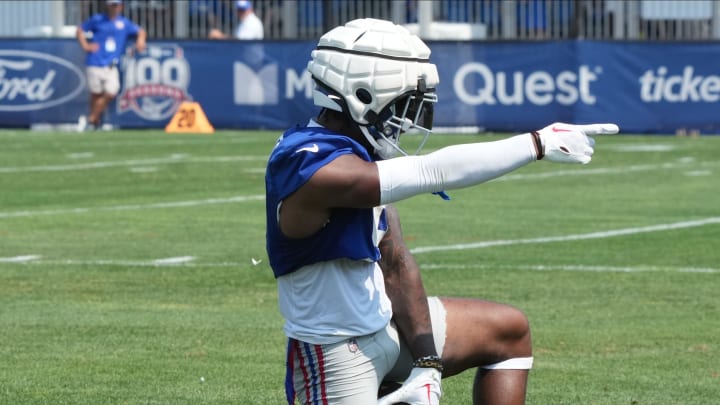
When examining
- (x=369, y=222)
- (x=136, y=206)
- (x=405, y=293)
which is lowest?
(x=136, y=206)

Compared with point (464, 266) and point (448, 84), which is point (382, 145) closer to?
point (464, 266)

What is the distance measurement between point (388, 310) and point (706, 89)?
20684 millimetres

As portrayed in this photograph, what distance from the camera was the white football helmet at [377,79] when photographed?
497 cm

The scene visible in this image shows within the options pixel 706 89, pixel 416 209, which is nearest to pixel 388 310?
pixel 416 209

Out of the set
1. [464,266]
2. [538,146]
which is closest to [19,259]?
[464,266]

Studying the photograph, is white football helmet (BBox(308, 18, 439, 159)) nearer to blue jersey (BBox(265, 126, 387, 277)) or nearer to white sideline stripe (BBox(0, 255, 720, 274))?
blue jersey (BBox(265, 126, 387, 277))

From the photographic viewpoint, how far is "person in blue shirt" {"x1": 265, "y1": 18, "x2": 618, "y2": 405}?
4789 millimetres

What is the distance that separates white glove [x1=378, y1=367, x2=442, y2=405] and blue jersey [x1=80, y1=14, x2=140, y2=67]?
72.0 ft

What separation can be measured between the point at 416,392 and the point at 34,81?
22717mm

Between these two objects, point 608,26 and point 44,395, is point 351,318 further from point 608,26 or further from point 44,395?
point 608,26

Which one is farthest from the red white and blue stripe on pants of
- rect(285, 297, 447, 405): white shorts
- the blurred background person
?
the blurred background person

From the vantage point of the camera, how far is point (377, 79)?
496 centimetres

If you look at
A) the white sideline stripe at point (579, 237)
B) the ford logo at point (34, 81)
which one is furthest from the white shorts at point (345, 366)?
the ford logo at point (34, 81)

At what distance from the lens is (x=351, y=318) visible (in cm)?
508
